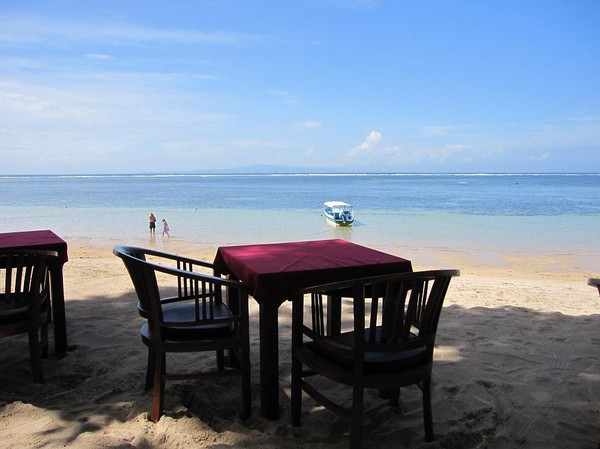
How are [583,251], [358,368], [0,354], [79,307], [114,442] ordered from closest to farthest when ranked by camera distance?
[358,368] < [114,442] < [0,354] < [79,307] < [583,251]

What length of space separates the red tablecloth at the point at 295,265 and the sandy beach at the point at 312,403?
72cm

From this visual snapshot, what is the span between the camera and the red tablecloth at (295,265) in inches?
87.6

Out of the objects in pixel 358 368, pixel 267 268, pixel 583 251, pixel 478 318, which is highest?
pixel 267 268

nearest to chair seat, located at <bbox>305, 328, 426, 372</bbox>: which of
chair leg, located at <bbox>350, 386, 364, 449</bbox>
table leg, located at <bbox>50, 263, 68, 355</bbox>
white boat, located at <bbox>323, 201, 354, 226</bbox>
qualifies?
chair leg, located at <bbox>350, 386, 364, 449</bbox>

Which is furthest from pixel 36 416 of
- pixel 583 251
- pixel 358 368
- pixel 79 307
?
pixel 583 251

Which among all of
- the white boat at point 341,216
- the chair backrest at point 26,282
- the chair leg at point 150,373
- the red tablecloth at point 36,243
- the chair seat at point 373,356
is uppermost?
the red tablecloth at point 36,243

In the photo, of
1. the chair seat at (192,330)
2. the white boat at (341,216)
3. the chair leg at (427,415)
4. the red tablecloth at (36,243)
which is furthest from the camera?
the white boat at (341,216)

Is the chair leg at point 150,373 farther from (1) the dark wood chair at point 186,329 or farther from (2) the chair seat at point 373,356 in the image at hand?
(2) the chair seat at point 373,356

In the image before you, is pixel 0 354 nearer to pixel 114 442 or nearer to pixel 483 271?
pixel 114 442

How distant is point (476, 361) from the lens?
3.29 metres

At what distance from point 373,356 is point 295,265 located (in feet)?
1.96

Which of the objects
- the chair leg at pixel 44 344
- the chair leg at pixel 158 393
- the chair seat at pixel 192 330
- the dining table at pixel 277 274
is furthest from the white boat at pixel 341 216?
the chair leg at pixel 158 393

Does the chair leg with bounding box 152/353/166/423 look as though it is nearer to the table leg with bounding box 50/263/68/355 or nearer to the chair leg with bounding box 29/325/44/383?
the chair leg with bounding box 29/325/44/383

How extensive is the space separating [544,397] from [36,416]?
2.79 meters
